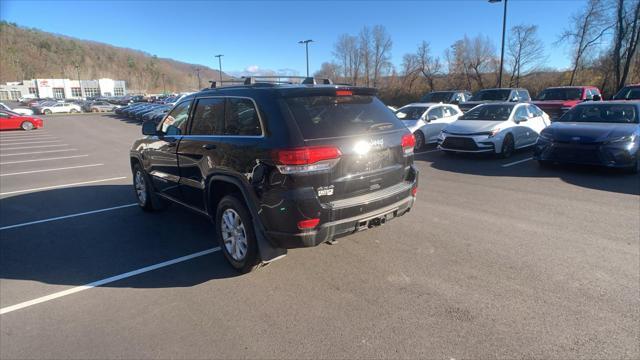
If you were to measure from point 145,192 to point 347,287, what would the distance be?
3.95 m

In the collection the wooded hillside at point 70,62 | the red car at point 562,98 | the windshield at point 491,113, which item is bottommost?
the windshield at point 491,113

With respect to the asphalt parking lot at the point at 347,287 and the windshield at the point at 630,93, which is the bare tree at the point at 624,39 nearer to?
the windshield at the point at 630,93

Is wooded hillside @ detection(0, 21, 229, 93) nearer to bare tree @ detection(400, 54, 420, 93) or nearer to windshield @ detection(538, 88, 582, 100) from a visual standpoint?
bare tree @ detection(400, 54, 420, 93)

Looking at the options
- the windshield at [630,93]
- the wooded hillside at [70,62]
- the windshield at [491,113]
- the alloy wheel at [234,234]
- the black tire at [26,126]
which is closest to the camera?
the alloy wheel at [234,234]

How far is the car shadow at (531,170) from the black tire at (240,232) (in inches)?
260

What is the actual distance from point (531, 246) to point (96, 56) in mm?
201818

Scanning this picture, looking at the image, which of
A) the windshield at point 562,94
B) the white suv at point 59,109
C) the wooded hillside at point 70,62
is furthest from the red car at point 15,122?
the wooded hillside at point 70,62

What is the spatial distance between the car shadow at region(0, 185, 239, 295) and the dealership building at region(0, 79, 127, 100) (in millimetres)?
124184

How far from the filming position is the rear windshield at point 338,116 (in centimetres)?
337

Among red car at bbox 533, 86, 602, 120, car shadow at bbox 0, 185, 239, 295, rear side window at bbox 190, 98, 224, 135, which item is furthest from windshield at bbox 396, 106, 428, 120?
rear side window at bbox 190, 98, 224, 135

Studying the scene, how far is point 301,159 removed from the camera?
10.3 ft

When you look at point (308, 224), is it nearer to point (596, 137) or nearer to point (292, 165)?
point (292, 165)

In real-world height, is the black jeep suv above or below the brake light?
above

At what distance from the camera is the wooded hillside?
429 ft
